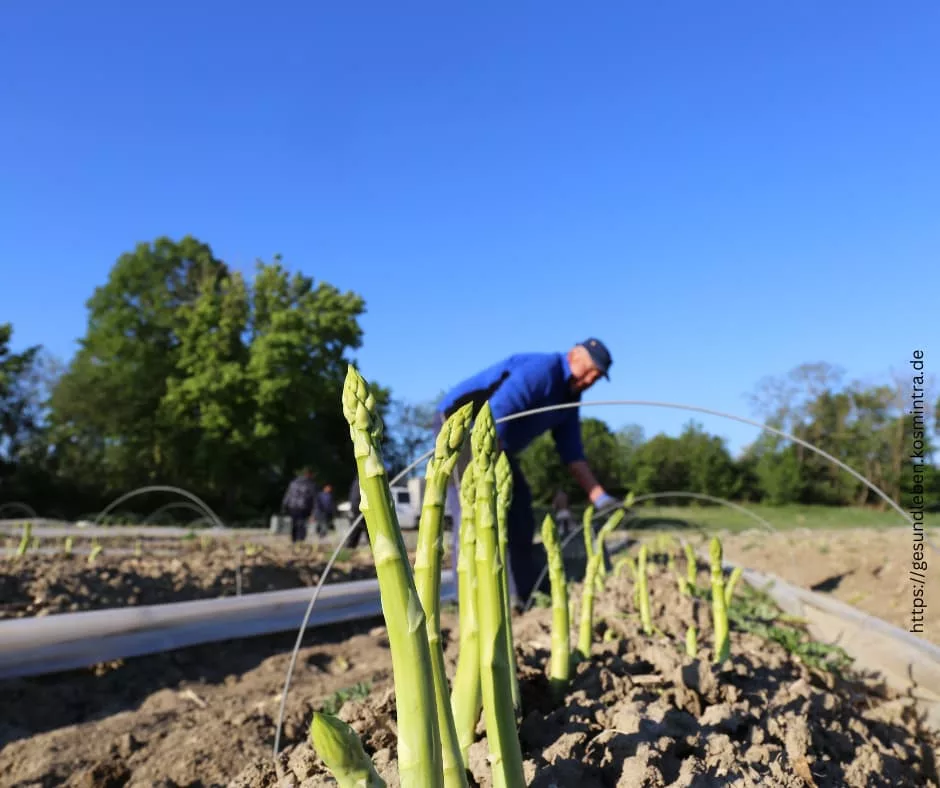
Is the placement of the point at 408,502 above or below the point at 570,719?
above

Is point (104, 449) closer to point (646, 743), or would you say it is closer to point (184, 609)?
point (184, 609)

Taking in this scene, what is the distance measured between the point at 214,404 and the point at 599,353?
21686 mm

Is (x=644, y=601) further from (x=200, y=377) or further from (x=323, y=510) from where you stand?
(x=200, y=377)

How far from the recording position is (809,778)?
1.65m

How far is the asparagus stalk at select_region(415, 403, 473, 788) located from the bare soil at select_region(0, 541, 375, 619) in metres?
3.78

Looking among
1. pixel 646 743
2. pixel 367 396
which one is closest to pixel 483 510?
pixel 367 396

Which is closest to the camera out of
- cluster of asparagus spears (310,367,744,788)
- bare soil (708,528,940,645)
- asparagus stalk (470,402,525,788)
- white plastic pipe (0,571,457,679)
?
cluster of asparagus spears (310,367,744,788)

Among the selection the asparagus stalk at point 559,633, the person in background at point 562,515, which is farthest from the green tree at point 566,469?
the asparagus stalk at point 559,633

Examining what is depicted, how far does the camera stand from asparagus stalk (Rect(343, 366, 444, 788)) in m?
1.02

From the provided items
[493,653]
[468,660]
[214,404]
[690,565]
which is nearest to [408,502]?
[214,404]

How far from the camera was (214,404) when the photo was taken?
78.4 feet

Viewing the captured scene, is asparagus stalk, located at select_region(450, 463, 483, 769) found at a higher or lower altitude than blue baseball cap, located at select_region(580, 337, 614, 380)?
lower

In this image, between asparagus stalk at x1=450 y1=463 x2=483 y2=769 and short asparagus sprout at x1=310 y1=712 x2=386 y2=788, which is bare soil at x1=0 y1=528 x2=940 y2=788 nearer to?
asparagus stalk at x1=450 y1=463 x2=483 y2=769

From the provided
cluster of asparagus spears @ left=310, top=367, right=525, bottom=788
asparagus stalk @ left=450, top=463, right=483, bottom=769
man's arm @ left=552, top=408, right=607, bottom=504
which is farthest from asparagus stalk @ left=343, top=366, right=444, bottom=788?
man's arm @ left=552, top=408, right=607, bottom=504
